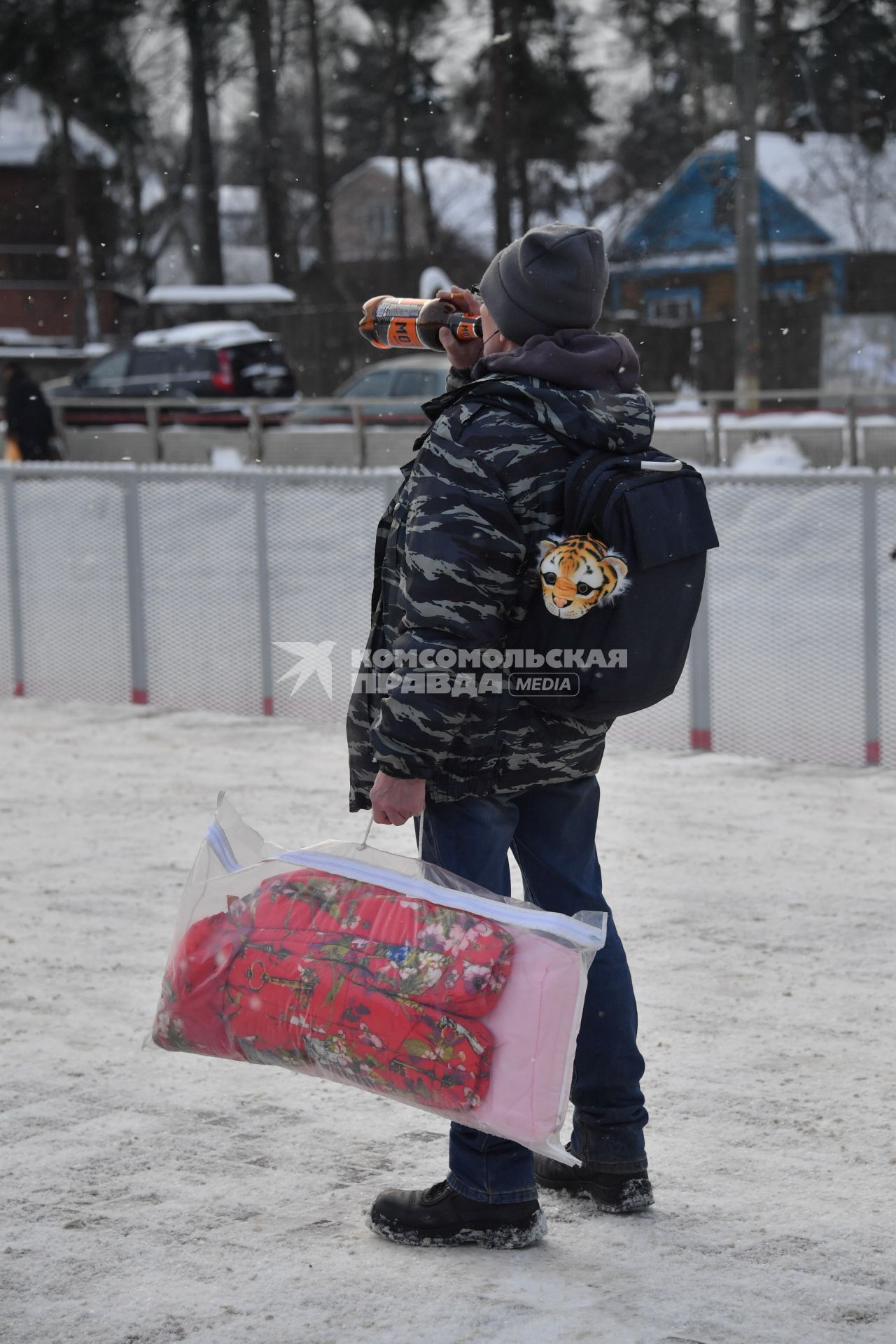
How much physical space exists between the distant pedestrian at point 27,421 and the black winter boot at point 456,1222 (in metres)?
16.2

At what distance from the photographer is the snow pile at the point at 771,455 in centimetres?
1698

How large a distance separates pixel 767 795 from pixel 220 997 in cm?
377

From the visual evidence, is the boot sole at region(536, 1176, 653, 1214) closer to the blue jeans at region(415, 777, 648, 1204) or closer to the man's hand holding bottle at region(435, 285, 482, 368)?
the blue jeans at region(415, 777, 648, 1204)

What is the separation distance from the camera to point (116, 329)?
31516 mm

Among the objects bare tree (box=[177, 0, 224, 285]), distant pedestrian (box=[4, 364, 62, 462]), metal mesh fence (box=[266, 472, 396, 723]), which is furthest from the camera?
bare tree (box=[177, 0, 224, 285])

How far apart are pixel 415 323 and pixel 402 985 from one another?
1153 millimetres

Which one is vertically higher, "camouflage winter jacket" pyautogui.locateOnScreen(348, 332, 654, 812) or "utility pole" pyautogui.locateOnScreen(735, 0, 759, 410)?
"utility pole" pyautogui.locateOnScreen(735, 0, 759, 410)

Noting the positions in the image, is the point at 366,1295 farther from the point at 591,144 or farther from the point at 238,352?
the point at 238,352

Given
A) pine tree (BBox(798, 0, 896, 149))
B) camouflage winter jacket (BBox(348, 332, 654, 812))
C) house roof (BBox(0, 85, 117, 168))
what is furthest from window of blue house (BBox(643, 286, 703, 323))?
camouflage winter jacket (BBox(348, 332, 654, 812))

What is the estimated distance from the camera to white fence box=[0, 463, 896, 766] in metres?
6.80

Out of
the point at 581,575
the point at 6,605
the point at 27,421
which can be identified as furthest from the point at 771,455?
the point at 581,575

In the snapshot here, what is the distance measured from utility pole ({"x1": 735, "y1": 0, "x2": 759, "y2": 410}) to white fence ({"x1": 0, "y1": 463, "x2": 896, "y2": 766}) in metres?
9.27

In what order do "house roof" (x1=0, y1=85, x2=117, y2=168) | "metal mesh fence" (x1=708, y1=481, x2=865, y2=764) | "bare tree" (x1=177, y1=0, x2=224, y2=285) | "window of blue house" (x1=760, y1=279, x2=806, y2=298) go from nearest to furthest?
"metal mesh fence" (x1=708, y1=481, x2=865, y2=764) → "bare tree" (x1=177, y1=0, x2=224, y2=285) → "window of blue house" (x1=760, y1=279, x2=806, y2=298) → "house roof" (x1=0, y1=85, x2=117, y2=168)

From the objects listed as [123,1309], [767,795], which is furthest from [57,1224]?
[767,795]
